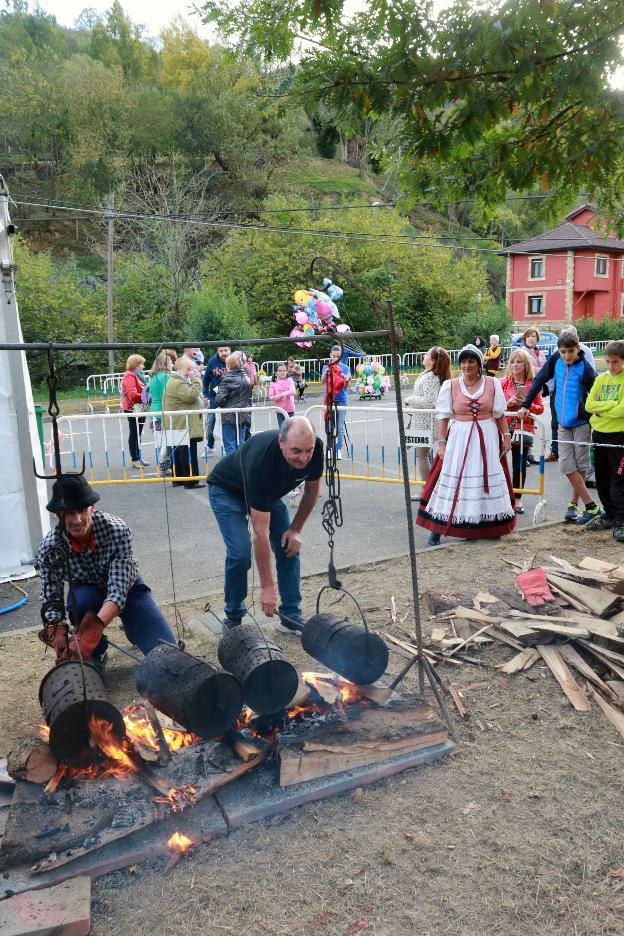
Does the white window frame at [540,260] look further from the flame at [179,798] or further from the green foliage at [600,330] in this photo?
the flame at [179,798]

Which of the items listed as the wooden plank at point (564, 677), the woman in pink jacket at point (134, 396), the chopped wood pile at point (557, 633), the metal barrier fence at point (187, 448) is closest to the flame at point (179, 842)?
the chopped wood pile at point (557, 633)

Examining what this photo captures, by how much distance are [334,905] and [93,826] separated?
3.53ft

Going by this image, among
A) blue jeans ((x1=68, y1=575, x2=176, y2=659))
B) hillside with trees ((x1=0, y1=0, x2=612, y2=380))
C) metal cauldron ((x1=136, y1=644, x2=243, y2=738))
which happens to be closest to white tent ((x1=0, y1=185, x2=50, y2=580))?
blue jeans ((x1=68, y1=575, x2=176, y2=659))

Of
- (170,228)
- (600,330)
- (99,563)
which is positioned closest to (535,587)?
(99,563)

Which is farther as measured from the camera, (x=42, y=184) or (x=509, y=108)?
(x=42, y=184)

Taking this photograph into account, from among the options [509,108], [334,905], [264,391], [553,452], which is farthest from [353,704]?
[264,391]

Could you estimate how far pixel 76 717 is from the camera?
321 centimetres

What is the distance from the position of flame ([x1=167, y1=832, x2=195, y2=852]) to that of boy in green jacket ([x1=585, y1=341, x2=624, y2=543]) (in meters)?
5.58

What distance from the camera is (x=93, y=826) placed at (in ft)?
9.86

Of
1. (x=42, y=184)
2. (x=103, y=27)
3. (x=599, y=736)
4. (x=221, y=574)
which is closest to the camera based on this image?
(x=599, y=736)

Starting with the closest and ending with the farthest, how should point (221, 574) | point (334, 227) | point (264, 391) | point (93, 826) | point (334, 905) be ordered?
point (334, 905) → point (93, 826) → point (221, 574) → point (264, 391) → point (334, 227)

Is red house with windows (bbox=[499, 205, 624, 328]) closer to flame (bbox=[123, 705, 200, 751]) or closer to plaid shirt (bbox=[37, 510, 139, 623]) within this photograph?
plaid shirt (bbox=[37, 510, 139, 623])

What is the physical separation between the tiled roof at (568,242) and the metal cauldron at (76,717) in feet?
158

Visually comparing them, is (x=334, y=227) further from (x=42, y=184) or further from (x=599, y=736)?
(x=599, y=736)
